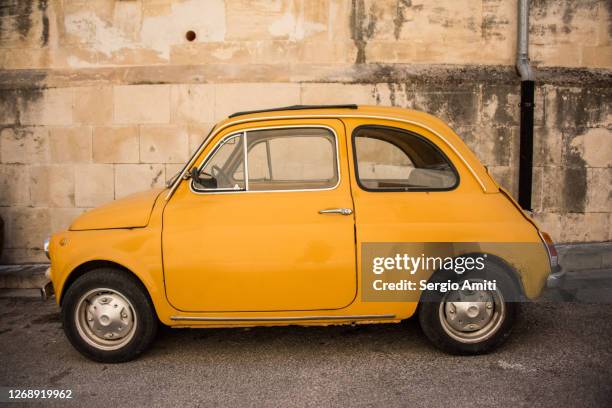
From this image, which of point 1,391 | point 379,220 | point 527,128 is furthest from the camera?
point 527,128

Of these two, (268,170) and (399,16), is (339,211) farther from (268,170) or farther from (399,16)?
(399,16)

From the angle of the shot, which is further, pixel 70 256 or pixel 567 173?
pixel 567 173

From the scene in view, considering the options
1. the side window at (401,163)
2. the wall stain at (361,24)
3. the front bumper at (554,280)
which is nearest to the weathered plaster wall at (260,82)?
the wall stain at (361,24)

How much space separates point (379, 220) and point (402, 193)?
0.30 m

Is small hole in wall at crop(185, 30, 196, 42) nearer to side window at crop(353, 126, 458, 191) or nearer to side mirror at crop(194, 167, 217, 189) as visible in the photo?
side mirror at crop(194, 167, 217, 189)

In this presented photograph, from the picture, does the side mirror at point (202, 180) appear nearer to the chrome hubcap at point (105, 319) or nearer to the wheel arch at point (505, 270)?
the chrome hubcap at point (105, 319)

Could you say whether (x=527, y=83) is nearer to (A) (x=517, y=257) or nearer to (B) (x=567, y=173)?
(B) (x=567, y=173)

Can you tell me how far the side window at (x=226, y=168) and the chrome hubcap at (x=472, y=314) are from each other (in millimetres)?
1840

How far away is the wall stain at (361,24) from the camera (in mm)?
7145

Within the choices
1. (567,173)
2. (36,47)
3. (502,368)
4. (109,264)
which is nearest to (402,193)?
(502,368)

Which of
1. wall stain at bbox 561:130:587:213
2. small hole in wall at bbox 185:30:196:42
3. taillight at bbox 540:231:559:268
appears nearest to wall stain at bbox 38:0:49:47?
small hole in wall at bbox 185:30:196:42

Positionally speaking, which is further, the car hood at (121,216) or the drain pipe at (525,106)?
the drain pipe at (525,106)

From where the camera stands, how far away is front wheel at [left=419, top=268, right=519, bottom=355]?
405cm

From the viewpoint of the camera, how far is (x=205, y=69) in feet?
23.6
